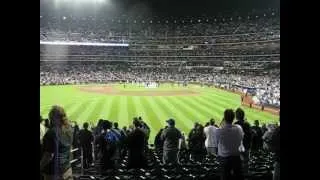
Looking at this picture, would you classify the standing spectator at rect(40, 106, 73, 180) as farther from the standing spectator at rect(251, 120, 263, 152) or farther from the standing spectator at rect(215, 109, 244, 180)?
the standing spectator at rect(251, 120, 263, 152)

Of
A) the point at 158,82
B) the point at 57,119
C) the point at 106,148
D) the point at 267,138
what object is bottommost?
the point at 106,148

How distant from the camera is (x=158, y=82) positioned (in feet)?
21.6

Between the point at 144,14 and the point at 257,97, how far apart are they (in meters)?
2.17

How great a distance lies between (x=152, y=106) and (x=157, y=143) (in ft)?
2.65

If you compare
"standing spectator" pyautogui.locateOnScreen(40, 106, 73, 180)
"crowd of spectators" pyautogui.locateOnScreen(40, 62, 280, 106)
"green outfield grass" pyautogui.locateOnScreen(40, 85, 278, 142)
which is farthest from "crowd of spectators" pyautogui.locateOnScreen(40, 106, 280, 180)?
"crowd of spectators" pyautogui.locateOnScreen(40, 62, 280, 106)

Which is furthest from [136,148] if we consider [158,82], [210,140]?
[158,82]

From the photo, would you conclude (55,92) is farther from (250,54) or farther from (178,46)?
(250,54)

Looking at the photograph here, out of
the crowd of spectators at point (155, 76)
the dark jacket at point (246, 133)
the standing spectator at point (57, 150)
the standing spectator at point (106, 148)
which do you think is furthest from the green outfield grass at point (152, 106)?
the standing spectator at point (57, 150)

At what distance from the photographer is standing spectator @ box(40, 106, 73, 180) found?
431cm

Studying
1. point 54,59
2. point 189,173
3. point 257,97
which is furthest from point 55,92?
point 257,97

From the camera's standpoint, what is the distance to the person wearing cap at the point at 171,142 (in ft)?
17.1

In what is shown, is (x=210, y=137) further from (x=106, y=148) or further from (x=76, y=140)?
(x=76, y=140)

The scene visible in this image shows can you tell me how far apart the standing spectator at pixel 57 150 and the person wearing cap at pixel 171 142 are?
1.27 meters

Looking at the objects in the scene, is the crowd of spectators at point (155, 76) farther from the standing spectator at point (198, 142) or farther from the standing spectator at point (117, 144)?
the standing spectator at point (117, 144)
